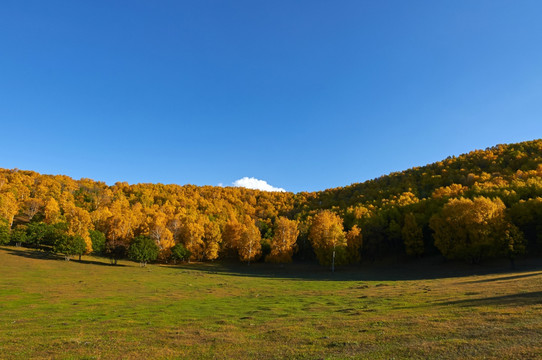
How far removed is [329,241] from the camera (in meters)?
97.7

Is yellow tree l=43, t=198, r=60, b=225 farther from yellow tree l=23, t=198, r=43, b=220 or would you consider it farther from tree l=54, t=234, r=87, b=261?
→ tree l=54, t=234, r=87, b=261

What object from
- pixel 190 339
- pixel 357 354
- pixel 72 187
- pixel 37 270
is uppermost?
pixel 72 187

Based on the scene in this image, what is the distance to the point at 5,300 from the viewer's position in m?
38.6

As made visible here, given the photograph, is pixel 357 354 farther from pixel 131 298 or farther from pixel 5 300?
pixel 5 300

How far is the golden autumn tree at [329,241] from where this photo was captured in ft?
317

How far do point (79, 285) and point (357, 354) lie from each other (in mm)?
59008

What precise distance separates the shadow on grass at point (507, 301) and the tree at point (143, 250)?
97869 mm

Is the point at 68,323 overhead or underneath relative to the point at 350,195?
underneath

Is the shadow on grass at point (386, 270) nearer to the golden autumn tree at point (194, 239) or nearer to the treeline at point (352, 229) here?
the treeline at point (352, 229)

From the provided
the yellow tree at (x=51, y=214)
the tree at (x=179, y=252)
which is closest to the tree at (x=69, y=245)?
the tree at (x=179, y=252)

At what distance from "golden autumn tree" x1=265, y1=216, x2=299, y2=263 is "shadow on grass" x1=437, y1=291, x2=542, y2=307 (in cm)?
8475

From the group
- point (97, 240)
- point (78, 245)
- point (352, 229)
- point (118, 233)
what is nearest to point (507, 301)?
point (352, 229)

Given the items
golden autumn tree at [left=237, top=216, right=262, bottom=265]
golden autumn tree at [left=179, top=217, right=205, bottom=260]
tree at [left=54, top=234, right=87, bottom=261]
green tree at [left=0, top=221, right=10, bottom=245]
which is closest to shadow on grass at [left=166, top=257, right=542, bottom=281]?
golden autumn tree at [left=237, top=216, right=262, bottom=265]

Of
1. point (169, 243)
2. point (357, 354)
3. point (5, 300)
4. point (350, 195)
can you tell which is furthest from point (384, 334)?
point (350, 195)
